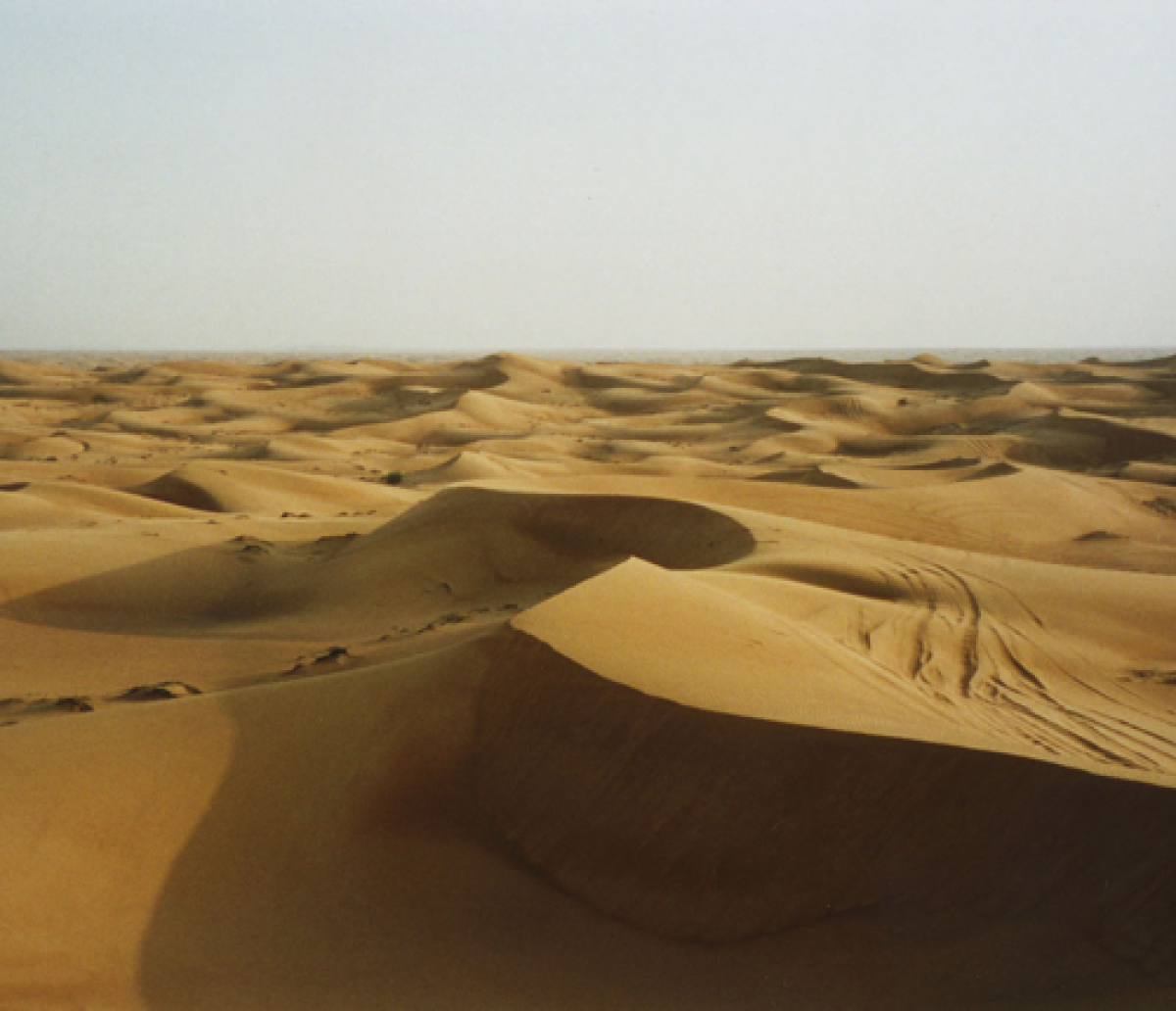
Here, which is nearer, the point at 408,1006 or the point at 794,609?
the point at 408,1006

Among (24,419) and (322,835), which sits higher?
(322,835)

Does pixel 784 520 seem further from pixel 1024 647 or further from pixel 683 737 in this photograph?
pixel 683 737

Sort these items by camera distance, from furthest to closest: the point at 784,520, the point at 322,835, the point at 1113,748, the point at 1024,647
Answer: the point at 784,520, the point at 1024,647, the point at 1113,748, the point at 322,835

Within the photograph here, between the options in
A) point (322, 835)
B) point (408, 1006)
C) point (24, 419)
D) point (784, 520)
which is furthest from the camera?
point (24, 419)

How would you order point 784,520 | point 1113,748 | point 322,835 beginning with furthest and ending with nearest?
1. point 784,520
2. point 1113,748
3. point 322,835

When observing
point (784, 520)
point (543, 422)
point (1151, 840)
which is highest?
point (1151, 840)

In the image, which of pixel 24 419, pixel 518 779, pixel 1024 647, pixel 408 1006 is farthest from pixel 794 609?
pixel 24 419

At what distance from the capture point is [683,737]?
14.9 feet

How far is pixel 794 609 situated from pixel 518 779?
293 centimetres

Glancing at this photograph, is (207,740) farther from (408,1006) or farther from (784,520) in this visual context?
(784,520)

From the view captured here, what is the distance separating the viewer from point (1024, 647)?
7035mm

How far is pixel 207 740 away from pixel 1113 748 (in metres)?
3.85

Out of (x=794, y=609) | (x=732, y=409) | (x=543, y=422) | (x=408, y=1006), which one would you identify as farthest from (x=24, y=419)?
(x=408, y=1006)

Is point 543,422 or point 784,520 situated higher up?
point 784,520
